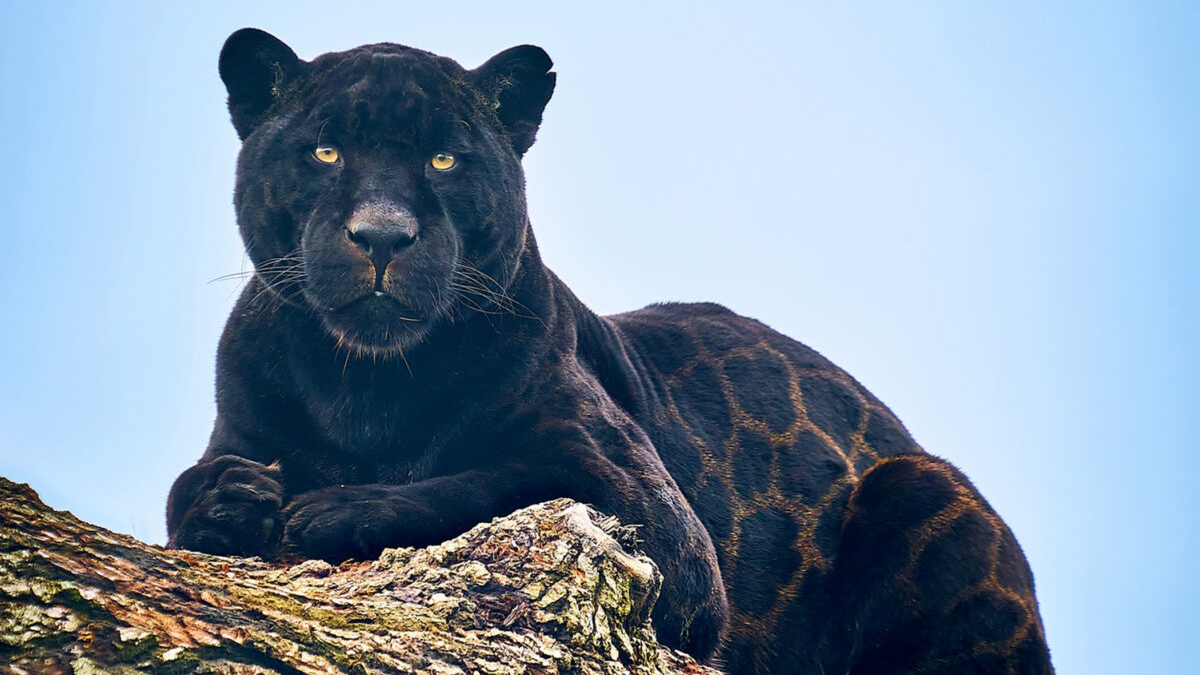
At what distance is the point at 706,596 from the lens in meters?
5.88

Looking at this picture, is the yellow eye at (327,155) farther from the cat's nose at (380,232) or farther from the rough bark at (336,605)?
the rough bark at (336,605)

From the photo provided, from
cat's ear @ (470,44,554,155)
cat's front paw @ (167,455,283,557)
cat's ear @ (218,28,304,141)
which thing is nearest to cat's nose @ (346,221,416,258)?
cat's front paw @ (167,455,283,557)

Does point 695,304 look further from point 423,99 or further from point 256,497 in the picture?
point 256,497

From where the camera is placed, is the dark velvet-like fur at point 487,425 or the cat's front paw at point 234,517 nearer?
the cat's front paw at point 234,517

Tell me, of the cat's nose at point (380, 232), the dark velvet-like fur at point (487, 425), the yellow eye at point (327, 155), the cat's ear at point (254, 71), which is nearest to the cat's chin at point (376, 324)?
the dark velvet-like fur at point (487, 425)

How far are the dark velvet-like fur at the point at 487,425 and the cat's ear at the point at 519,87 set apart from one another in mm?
13

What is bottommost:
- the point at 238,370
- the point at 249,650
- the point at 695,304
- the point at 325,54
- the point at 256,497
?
the point at 249,650

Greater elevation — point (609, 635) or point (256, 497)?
point (256, 497)

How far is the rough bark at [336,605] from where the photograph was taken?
311 centimetres

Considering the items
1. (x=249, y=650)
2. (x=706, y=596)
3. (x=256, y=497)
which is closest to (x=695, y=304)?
(x=706, y=596)

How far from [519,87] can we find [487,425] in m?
2.08

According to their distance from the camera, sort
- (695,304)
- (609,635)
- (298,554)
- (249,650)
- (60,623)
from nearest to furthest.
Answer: (60,623) → (249,650) → (609,635) → (298,554) → (695,304)

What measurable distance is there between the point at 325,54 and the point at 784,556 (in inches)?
157

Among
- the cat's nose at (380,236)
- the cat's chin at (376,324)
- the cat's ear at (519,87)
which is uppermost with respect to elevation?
the cat's ear at (519,87)
